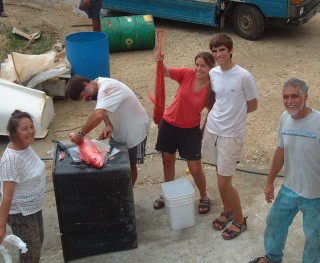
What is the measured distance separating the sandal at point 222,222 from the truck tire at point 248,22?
6.02 metres

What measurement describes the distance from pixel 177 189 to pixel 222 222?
496mm

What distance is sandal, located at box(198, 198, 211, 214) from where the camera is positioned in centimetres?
470

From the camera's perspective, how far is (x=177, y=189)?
454 centimetres

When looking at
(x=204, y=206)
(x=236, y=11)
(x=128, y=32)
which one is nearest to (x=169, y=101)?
(x=128, y=32)

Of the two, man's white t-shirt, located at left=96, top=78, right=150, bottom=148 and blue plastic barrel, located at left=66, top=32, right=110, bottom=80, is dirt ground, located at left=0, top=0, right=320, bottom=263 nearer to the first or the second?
blue plastic barrel, located at left=66, top=32, right=110, bottom=80

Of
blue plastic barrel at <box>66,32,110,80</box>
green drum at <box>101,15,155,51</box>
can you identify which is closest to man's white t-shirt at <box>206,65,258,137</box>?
blue plastic barrel at <box>66,32,110,80</box>

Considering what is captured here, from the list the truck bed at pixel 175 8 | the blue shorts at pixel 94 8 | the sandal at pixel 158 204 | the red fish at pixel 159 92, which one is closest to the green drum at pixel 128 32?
the blue shorts at pixel 94 8

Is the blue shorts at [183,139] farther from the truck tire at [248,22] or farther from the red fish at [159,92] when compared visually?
the truck tire at [248,22]

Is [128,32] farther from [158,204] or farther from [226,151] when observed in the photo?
[226,151]

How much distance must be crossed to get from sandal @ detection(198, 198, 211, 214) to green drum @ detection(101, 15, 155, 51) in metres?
5.38

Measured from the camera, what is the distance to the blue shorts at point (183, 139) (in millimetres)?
4379

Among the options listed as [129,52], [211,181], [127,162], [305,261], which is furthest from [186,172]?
[129,52]

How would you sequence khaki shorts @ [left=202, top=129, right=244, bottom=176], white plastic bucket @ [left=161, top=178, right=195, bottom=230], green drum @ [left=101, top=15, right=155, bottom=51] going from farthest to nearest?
green drum @ [left=101, top=15, right=155, bottom=51], white plastic bucket @ [left=161, top=178, right=195, bottom=230], khaki shorts @ [left=202, top=129, right=244, bottom=176]

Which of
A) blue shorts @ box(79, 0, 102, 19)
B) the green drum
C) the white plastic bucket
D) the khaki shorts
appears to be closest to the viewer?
the khaki shorts
